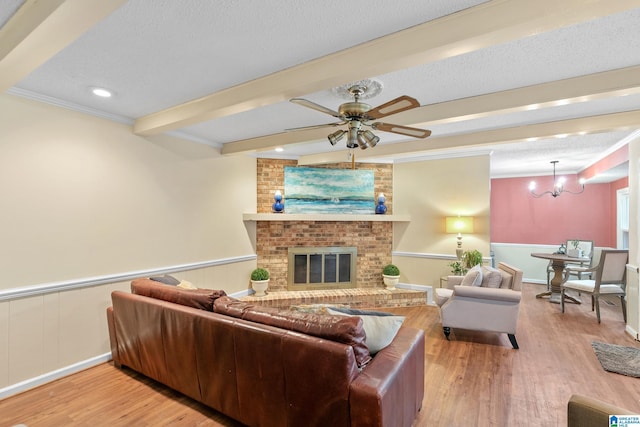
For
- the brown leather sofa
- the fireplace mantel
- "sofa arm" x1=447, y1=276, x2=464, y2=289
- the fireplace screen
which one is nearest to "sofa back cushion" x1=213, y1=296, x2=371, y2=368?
the brown leather sofa

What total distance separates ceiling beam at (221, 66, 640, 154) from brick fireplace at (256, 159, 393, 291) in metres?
2.40

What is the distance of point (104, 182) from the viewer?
3.05 m

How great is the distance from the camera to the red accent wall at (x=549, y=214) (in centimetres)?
620

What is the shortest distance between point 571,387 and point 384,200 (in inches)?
130

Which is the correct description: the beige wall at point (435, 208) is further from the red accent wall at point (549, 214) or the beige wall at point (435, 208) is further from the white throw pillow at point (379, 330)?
the white throw pillow at point (379, 330)

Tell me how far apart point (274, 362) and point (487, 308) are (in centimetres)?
264

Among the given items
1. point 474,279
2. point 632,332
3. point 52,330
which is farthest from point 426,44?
point 632,332

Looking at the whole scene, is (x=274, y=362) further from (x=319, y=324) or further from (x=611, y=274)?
(x=611, y=274)

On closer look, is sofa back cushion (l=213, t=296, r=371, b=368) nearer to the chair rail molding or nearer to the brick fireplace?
the chair rail molding

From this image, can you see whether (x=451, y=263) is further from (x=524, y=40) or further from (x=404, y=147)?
(x=524, y=40)

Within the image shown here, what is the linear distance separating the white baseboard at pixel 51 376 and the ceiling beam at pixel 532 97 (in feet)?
12.3

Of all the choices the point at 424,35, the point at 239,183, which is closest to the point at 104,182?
→ the point at 239,183

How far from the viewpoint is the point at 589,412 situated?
120cm

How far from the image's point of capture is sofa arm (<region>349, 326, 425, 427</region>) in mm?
1478
